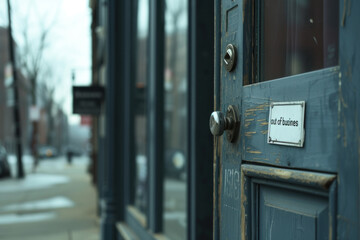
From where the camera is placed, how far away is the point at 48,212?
9844 mm

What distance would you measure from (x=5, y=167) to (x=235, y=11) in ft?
60.8

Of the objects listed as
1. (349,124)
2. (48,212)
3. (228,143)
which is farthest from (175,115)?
(48,212)

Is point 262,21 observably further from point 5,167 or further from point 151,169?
point 5,167

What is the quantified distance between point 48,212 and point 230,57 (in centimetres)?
892

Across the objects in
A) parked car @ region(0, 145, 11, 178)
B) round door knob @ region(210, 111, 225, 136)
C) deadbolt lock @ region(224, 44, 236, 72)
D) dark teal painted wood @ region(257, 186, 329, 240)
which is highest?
deadbolt lock @ region(224, 44, 236, 72)

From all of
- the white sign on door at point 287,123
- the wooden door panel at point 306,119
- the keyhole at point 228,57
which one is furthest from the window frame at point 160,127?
the white sign on door at point 287,123

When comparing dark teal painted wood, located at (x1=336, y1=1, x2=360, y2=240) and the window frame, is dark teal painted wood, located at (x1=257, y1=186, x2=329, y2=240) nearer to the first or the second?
dark teal painted wood, located at (x1=336, y1=1, x2=360, y2=240)

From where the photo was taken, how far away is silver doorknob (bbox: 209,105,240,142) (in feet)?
5.44

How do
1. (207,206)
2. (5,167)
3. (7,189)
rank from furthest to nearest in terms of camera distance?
1. (5,167)
2. (7,189)
3. (207,206)

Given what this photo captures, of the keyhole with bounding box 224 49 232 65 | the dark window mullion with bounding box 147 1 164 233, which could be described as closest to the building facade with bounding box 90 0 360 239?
the keyhole with bounding box 224 49 232 65

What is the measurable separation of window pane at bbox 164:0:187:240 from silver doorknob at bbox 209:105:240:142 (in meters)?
2.42

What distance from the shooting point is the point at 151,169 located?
411 cm

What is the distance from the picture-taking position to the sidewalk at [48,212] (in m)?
7.74

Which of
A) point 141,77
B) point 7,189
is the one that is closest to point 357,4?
point 141,77
